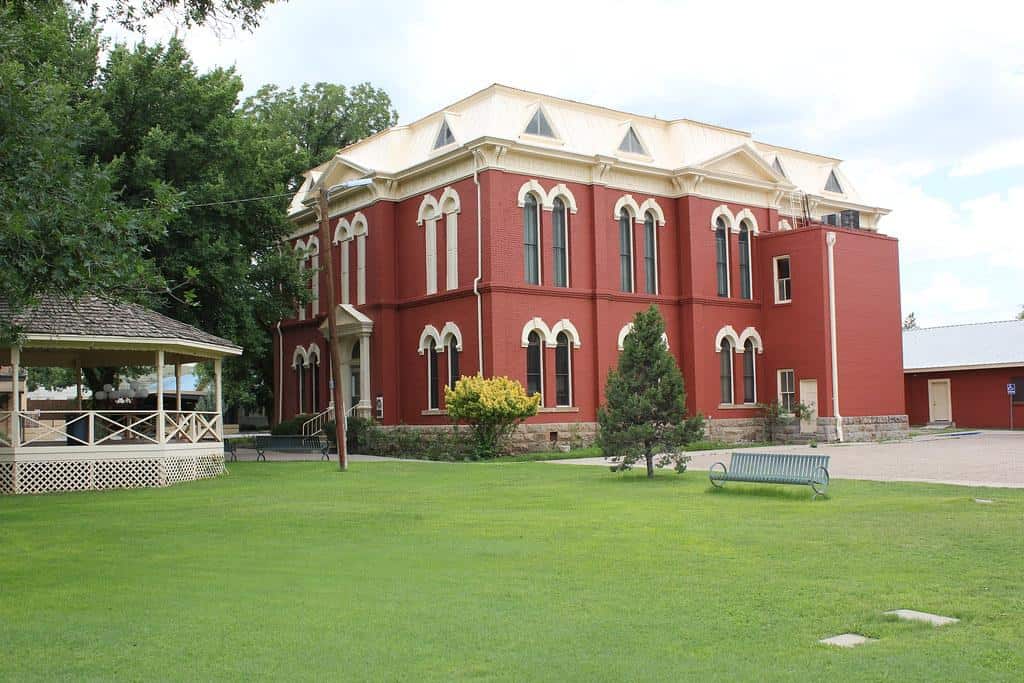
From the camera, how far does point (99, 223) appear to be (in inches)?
Answer: 483

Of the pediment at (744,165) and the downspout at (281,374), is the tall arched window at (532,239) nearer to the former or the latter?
the pediment at (744,165)

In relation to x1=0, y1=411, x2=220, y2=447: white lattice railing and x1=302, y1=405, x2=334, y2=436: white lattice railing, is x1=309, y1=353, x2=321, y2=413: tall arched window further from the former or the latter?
x1=0, y1=411, x2=220, y2=447: white lattice railing

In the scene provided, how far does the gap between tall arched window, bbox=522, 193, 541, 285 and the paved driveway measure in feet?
20.4

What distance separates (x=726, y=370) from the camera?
35.3 meters

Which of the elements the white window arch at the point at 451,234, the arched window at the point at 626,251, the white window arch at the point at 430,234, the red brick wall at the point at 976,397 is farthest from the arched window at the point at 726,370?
the red brick wall at the point at 976,397

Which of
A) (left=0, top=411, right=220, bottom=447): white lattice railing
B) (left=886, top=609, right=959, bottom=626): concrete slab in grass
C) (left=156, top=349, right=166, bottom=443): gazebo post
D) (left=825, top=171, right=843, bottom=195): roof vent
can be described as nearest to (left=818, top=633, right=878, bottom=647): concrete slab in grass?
(left=886, top=609, right=959, bottom=626): concrete slab in grass

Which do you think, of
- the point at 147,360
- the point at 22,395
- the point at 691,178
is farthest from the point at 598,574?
the point at 691,178

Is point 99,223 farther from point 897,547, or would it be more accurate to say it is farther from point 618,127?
point 618,127

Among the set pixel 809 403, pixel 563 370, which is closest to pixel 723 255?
pixel 809 403

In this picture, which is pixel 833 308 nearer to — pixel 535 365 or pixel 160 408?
pixel 535 365

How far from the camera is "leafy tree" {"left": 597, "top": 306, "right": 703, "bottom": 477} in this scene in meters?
20.5

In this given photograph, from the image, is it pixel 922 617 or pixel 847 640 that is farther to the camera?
pixel 922 617

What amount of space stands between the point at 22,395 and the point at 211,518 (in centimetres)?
1593

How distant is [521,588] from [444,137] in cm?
2511
